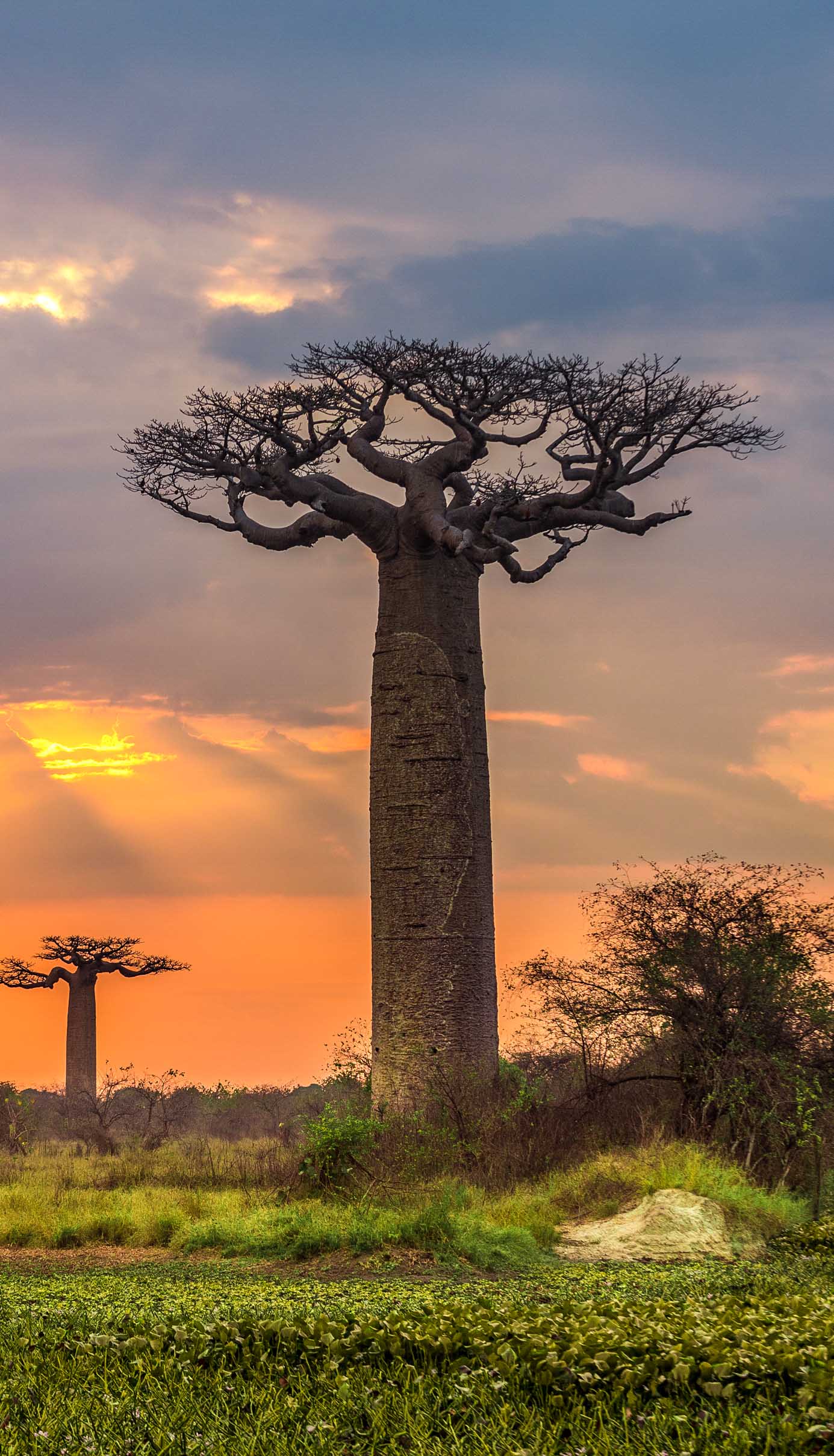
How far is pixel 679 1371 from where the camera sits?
184 inches

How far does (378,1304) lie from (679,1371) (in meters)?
2.75

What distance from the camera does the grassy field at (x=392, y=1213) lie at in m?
9.25

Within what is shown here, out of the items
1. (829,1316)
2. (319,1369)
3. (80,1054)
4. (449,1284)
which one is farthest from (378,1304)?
(80,1054)

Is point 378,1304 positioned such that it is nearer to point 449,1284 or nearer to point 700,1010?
point 449,1284

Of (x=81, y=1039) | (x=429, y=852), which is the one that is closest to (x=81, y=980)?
(x=81, y=1039)

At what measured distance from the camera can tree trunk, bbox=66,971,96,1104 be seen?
29250mm

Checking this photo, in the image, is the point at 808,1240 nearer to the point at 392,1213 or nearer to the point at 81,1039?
the point at 392,1213

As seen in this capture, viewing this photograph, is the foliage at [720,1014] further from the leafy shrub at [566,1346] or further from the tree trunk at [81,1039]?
the tree trunk at [81,1039]

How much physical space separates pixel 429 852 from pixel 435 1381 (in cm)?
911

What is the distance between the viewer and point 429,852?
13922 mm

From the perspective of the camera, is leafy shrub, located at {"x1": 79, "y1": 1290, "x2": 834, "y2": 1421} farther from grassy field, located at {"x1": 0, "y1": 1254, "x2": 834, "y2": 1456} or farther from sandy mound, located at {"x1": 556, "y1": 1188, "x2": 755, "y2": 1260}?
sandy mound, located at {"x1": 556, "y1": 1188, "x2": 755, "y2": 1260}

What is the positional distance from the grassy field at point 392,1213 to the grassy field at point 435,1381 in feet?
9.66

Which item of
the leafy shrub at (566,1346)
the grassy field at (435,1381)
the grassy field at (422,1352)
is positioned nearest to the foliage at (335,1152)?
the grassy field at (422,1352)

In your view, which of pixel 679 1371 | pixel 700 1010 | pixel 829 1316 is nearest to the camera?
pixel 679 1371
